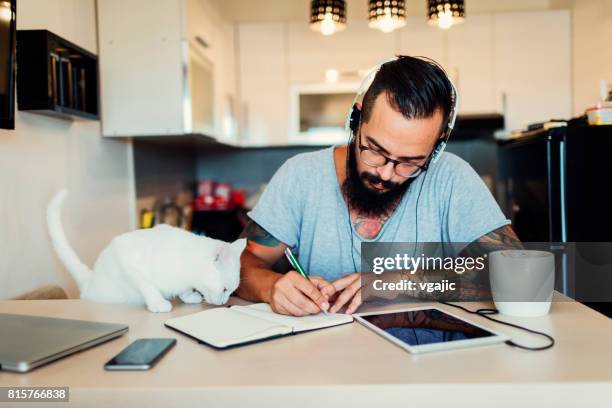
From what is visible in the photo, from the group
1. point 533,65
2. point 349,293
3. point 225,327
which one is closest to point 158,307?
point 225,327

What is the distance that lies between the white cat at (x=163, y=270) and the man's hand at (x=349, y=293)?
0.69 feet

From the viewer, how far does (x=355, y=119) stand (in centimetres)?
126

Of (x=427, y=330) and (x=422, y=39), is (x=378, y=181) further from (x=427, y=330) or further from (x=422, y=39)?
(x=422, y=39)

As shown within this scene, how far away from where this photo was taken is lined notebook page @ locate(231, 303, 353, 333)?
0.87 metres

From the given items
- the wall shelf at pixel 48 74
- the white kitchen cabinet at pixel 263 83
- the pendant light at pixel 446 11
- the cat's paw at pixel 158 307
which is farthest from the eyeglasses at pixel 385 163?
the white kitchen cabinet at pixel 263 83

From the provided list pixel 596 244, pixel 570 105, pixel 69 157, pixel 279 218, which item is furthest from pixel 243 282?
pixel 570 105

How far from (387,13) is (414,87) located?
0.90 meters

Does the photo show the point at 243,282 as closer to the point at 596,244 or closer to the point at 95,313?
the point at 95,313

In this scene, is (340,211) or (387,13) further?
(387,13)

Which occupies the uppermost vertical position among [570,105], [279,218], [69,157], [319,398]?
[570,105]

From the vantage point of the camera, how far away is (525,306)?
3.09 ft

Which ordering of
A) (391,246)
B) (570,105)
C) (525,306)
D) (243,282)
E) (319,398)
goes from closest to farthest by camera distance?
(319,398) → (525,306) → (243,282) → (391,246) → (570,105)

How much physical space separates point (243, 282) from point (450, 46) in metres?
2.34

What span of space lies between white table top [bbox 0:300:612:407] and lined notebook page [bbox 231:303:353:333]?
0.03 meters
